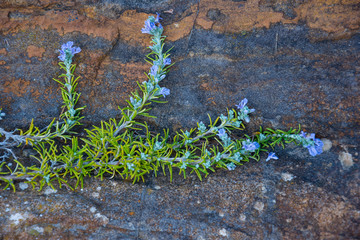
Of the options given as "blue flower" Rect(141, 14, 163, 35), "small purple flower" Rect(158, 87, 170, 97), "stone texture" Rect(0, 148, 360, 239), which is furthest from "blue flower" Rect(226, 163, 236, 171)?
"blue flower" Rect(141, 14, 163, 35)

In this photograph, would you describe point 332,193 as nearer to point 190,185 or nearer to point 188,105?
point 190,185

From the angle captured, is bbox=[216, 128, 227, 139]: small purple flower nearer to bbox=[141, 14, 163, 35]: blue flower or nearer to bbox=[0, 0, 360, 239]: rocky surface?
bbox=[0, 0, 360, 239]: rocky surface

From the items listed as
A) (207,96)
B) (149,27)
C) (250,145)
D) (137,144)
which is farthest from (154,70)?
(250,145)

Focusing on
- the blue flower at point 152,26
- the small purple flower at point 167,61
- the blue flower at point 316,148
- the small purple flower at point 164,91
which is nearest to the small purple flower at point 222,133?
the small purple flower at point 164,91

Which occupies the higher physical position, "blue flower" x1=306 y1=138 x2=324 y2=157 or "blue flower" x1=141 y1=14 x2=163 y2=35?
"blue flower" x1=141 y1=14 x2=163 y2=35

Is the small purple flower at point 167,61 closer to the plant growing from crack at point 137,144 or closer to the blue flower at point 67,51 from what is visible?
the plant growing from crack at point 137,144

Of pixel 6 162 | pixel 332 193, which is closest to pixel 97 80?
pixel 6 162
